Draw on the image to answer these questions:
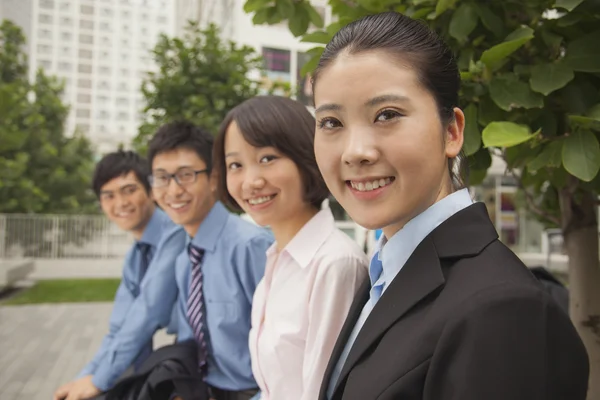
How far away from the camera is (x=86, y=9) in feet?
233

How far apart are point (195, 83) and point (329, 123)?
228 inches

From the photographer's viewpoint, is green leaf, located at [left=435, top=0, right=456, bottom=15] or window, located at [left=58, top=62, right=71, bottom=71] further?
window, located at [left=58, top=62, right=71, bottom=71]

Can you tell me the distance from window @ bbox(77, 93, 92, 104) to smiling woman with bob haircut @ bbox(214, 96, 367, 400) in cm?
8048

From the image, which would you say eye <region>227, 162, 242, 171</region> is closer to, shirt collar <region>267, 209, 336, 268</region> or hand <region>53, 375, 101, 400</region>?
shirt collar <region>267, 209, 336, 268</region>

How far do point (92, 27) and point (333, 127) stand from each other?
81468mm

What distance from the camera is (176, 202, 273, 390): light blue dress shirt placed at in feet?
7.10

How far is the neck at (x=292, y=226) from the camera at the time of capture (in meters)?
1.82

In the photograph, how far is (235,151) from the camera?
184cm

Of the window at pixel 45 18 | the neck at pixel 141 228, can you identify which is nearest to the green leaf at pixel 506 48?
the neck at pixel 141 228

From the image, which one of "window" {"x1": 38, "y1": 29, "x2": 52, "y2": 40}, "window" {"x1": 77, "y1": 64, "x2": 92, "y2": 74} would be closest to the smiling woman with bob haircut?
"window" {"x1": 38, "y1": 29, "x2": 52, "y2": 40}

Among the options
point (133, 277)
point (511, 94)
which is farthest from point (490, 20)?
point (133, 277)

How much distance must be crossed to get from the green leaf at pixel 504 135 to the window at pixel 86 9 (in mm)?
79957

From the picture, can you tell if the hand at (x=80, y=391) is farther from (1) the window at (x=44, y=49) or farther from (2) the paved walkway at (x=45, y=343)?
(1) the window at (x=44, y=49)

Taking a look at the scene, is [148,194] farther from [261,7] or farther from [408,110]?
[408,110]
